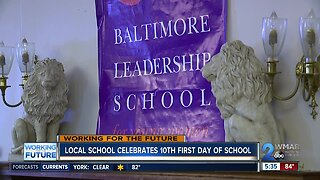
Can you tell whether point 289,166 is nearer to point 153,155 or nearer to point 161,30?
point 153,155

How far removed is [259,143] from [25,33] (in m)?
1.65

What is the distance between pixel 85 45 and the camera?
2.72 metres

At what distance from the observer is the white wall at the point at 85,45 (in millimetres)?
1973

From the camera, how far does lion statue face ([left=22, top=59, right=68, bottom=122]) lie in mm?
2557

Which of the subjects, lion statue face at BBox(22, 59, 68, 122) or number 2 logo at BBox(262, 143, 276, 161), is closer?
number 2 logo at BBox(262, 143, 276, 161)

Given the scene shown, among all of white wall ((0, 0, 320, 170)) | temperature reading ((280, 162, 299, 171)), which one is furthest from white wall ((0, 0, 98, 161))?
temperature reading ((280, 162, 299, 171))

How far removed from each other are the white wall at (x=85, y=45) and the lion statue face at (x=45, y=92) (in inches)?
5.2

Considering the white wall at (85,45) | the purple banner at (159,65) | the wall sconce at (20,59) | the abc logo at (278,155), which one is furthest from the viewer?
the wall sconce at (20,59)

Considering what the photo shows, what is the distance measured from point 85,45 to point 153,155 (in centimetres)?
104

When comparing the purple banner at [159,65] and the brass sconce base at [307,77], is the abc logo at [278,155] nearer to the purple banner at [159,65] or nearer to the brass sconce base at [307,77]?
the brass sconce base at [307,77]

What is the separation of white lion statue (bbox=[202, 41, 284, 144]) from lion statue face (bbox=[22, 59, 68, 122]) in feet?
2.95

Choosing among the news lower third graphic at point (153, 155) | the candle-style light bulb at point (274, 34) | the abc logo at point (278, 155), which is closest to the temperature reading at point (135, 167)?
the news lower third graphic at point (153, 155)

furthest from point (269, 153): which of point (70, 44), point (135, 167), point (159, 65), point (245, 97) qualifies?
point (70, 44)

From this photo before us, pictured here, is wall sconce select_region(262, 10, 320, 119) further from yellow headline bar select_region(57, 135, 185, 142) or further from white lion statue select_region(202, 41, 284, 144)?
yellow headline bar select_region(57, 135, 185, 142)
